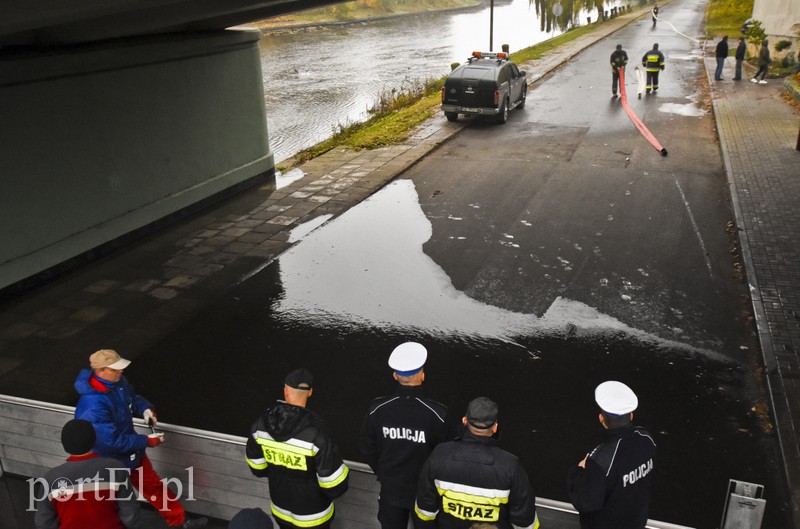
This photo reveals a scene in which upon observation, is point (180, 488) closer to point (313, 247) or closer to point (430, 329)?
point (430, 329)

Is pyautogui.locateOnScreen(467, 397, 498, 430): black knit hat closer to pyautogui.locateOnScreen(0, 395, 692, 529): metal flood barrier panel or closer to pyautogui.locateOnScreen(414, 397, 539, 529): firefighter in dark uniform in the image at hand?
pyautogui.locateOnScreen(414, 397, 539, 529): firefighter in dark uniform

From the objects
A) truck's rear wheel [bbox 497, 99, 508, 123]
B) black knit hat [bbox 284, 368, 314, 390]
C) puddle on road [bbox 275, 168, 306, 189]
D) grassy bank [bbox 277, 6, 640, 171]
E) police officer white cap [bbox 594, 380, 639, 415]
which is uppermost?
black knit hat [bbox 284, 368, 314, 390]

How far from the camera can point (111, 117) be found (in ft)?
34.8

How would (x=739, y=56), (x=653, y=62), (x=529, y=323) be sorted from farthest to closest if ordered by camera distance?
(x=739, y=56)
(x=653, y=62)
(x=529, y=323)

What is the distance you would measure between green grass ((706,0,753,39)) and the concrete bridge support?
33.9m

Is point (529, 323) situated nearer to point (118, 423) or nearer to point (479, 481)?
point (479, 481)

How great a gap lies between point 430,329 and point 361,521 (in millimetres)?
3759

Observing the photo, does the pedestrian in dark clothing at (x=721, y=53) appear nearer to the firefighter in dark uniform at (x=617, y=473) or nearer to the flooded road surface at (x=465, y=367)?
the flooded road surface at (x=465, y=367)

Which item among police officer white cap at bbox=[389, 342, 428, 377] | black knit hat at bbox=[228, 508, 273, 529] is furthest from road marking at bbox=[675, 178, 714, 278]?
black knit hat at bbox=[228, 508, 273, 529]

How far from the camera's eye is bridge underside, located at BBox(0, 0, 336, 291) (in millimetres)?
8891

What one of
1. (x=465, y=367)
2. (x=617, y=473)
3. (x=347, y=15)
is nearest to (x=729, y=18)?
(x=347, y=15)

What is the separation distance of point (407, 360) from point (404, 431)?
1.48ft

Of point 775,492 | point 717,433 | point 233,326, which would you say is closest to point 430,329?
point 233,326

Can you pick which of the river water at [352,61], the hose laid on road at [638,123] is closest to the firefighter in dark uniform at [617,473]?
the hose laid on road at [638,123]
